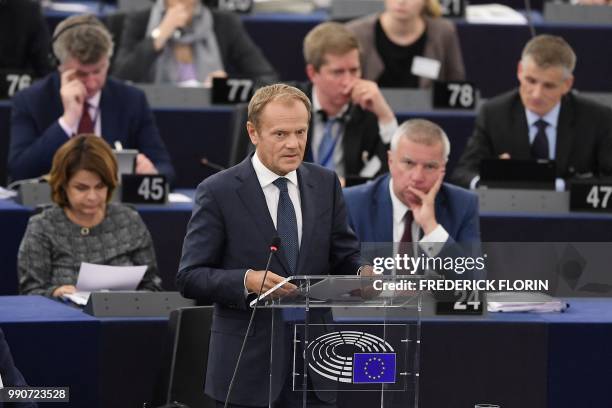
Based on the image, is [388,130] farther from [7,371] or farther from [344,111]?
[7,371]

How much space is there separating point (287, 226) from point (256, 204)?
10 centimetres

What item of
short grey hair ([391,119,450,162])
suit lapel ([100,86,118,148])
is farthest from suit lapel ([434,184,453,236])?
suit lapel ([100,86,118,148])

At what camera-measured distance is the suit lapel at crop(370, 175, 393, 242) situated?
18.3ft

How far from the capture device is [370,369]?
389 cm

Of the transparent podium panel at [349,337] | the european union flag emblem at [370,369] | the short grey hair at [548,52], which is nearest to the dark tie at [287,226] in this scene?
the transparent podium panel at [349,337]

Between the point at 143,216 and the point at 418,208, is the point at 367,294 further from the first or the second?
the point at 143,216

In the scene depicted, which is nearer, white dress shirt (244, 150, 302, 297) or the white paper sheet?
white dress shirt (244, 150, 302, 297)

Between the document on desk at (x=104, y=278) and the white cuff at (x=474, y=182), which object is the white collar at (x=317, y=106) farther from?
the document on desk at (x=104, y=278)

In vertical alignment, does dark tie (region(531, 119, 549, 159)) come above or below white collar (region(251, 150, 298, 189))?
above

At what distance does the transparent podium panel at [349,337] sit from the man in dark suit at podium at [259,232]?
16 cm

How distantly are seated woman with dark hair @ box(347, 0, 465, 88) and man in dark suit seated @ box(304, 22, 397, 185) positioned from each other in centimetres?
102

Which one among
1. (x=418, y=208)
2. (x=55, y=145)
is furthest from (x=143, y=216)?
(x=418, y=208)

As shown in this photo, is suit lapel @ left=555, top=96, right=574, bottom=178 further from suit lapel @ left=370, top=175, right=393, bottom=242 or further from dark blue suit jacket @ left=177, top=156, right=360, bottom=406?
dark blue suit jacket @ left=177, top=156, right=360, bottom=406

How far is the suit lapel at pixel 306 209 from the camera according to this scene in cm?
411
